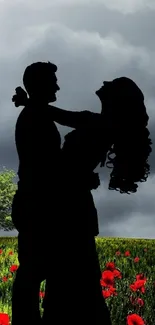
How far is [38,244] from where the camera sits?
3.98 m

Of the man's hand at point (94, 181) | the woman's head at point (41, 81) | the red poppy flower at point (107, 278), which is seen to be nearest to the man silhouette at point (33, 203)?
the woman's head at point (41, 81)

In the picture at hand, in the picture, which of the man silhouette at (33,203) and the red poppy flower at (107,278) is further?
the red poppy flower at (107,278)

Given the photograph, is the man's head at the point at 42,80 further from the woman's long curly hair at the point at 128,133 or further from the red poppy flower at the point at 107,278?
the red poppy flower at the point at 107,278

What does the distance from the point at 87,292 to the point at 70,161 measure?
0.92 meters

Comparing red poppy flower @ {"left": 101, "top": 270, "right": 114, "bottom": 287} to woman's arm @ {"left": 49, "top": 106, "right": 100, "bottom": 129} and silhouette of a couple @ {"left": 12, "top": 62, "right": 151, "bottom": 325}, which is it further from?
woman's arm @ {"left": 49, "top": 106, "right": 100, "bottom": 129}

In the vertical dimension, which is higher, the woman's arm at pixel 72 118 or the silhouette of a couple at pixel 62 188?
the woman's arm at pixel 72 118

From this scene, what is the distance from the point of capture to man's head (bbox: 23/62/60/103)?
13.7 ft

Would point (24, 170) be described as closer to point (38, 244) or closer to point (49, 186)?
point (49, 186)

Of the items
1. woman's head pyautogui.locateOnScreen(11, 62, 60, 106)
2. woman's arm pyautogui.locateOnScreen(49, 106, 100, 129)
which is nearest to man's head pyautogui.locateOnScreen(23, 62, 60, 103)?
woman's head pyautogui.locateOnScreen(11, 62, 60, 106)

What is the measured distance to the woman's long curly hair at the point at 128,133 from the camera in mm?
4234

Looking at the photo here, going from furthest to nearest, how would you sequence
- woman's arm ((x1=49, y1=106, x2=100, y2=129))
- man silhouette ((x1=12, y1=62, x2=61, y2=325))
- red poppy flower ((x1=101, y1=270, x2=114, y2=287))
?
red poppy flower ((x1=101, y1=270, x2=114, y2=287)), woman's arm ((x1=49, y1=106, x2=100, y2=129)), man silhouette ((x1=12, y1=62, x2=61, y2=325))

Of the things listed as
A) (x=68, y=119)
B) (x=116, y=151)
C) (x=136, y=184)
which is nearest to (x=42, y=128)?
(x=68, y=119)

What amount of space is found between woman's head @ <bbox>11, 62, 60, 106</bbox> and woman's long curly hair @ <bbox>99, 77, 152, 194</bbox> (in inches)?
16.3

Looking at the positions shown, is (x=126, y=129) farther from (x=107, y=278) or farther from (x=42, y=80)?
(x=107, y=278)
